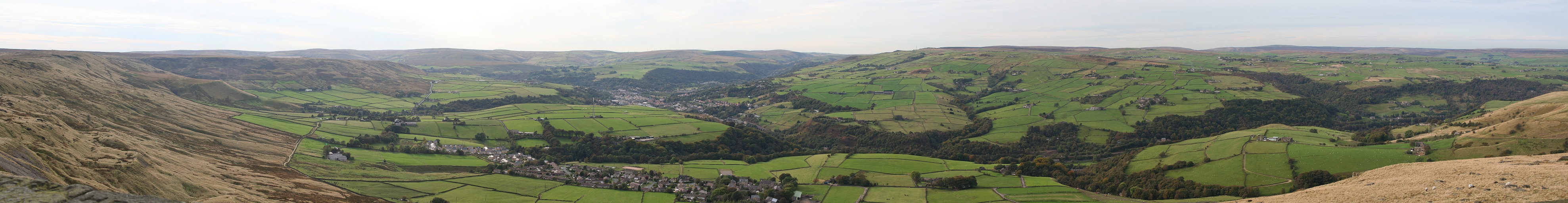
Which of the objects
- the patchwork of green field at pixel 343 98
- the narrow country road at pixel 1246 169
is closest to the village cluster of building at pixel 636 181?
the narrow country road at pixel 1246 169

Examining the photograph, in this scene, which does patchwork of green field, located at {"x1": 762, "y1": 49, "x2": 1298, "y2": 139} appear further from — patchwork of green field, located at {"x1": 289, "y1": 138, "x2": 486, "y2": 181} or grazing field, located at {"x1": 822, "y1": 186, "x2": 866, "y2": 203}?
patchwork of green field, located at {"x1": 289, "y1": 138, "x2": 486, "y2": 181}

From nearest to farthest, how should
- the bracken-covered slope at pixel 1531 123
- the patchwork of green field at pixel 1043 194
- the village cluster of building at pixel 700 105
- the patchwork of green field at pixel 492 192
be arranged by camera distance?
the patchwork of green field at pixel 1043 194 → the patchwork of green field at pixel 492 192 → the bracken-covered slope at pixel 1531 123 → the village cluster of building at pixel 700 105

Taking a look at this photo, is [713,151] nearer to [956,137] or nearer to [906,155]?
[906,155]

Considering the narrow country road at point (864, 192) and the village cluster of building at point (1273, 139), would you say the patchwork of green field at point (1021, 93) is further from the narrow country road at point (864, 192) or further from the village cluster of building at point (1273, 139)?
the narrow country road at point (864, 192)

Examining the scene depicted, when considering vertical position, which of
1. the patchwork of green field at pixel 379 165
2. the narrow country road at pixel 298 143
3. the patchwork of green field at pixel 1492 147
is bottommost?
the patchwork of green field at pixel 379 165

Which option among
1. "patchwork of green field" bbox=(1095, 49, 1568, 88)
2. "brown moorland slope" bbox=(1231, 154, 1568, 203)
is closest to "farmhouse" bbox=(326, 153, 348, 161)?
"brown moorland slope" bbox=(1231, 154, 1568, 203)

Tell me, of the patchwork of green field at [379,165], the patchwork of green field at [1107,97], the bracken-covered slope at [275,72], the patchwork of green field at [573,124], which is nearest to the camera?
the patchwork of green field at [379,165]

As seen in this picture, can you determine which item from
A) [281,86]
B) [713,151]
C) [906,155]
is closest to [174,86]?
[281,86]
